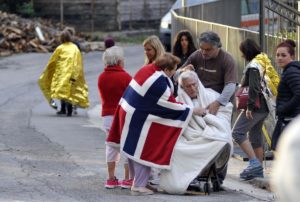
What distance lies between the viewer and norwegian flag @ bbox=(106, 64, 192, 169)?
8133mm

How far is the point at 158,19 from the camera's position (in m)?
36.3

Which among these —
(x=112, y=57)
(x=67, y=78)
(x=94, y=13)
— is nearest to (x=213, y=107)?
(x=112, y=57)

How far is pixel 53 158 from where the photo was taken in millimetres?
10430

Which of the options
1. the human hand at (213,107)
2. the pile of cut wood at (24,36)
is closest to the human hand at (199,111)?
the human hand at (213,107)

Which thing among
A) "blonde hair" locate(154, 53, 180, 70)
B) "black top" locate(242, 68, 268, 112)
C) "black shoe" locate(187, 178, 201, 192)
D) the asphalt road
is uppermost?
"blonde hair" locate(154, 53, 180, 70)

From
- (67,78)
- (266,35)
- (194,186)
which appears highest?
(266,35)

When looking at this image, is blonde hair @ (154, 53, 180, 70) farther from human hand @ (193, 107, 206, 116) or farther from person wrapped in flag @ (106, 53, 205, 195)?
human hand @ (193, 107, 206, 116)

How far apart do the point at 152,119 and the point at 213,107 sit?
0.74m

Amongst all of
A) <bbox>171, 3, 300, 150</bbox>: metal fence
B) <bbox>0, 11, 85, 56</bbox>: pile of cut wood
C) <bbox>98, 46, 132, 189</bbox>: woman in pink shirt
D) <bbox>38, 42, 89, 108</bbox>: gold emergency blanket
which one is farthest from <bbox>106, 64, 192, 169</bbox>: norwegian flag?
<bbox>0, 11, 85, 56</bbox>: pile of cut wood

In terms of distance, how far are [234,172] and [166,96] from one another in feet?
6.49

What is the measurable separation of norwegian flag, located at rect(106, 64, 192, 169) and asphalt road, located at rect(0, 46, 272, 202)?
1.37ft

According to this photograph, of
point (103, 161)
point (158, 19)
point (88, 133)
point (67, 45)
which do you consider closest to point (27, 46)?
point (158, 19)

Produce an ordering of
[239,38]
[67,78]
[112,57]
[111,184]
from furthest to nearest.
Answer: [67,78], [239,38], [112,57], [111,184]

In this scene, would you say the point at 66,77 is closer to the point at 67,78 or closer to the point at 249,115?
the point at 67,78
